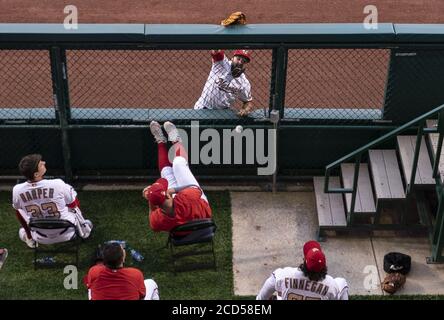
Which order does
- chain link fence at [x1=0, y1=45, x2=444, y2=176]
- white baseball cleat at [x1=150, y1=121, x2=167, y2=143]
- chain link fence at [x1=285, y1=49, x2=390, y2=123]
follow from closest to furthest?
white baseball cleat at [x1=150, y1=121, x2=167, y2=143], chain link fence at [x1=0, y1=45, x2=444, y2=176], chain link fence at [x1=285, y1=49, x2=390, y2=123]

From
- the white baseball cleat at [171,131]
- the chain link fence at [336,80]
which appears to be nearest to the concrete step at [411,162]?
the chain link fence at [336,80]

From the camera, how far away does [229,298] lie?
8016 mm

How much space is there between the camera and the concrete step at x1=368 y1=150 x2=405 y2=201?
8.70 metres

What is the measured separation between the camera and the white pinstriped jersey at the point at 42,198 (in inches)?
314

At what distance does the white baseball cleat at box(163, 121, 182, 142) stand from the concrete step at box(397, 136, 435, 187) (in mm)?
2431

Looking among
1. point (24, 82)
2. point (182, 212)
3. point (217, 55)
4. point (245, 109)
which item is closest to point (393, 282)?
point (182, 212)

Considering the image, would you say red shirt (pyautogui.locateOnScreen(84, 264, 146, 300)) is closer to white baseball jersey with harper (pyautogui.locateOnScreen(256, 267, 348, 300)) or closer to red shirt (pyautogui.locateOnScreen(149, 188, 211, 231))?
red shirt (pyautogui.locateOnScreen(149, 188, 211, 231))

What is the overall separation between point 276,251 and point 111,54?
4.66 metres

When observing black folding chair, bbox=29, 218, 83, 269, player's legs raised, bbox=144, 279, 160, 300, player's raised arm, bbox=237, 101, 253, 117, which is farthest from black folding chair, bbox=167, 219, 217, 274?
player's raised arm, bbox=237, 101, 253, 117

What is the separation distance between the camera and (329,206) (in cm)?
905

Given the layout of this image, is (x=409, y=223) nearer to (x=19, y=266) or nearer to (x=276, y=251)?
(x=276, y=251)

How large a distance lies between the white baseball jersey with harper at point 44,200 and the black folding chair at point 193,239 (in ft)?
3.56

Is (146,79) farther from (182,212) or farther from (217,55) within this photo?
(182,212)

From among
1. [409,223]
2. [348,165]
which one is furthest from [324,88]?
[409,223]
